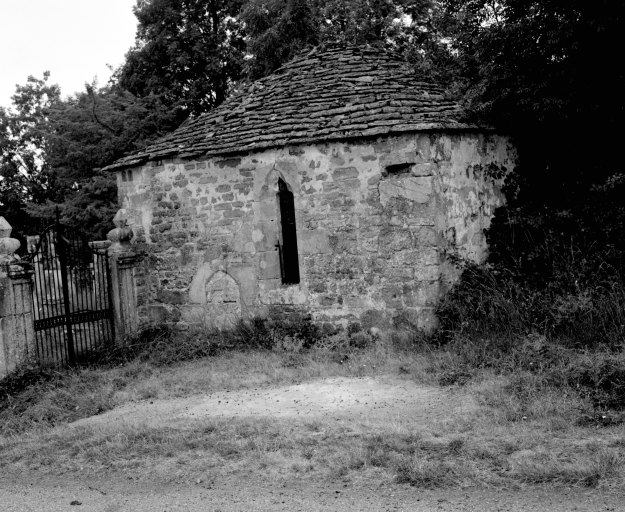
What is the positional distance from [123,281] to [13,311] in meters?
2.28

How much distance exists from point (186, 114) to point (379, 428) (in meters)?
19.2

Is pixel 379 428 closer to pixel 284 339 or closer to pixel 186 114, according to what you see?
pixel 284 339

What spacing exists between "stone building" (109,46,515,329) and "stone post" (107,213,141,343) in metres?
0.22

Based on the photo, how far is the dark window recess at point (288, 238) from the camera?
420 inches

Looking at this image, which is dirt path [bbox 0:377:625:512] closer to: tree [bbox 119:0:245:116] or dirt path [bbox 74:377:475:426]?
dirt path [bbox 74:377:475:426]

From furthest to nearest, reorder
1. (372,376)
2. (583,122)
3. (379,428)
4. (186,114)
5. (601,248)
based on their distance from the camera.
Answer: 1. (186,114)
2. (583,122)
3. (601,248)
4. (372,376)
5. (379,428)

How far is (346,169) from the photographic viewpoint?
9945 mm

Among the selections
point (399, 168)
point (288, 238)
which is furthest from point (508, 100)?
point (288, 238)

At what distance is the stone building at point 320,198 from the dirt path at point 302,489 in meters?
2.72

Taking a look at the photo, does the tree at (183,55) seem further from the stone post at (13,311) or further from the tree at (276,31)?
the stone post at (13,311)

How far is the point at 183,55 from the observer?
22.7m

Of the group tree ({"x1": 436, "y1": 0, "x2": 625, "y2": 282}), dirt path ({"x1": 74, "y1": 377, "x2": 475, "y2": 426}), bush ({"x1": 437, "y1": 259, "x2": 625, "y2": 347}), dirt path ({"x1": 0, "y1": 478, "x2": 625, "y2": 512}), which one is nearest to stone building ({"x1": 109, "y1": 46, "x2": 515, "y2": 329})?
bush ({"x1": 437, "y1": 259, "x2": 625, "y2": 347})

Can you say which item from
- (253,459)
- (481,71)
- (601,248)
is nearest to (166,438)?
(253,459)

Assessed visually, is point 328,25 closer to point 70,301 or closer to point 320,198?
point 320,198
